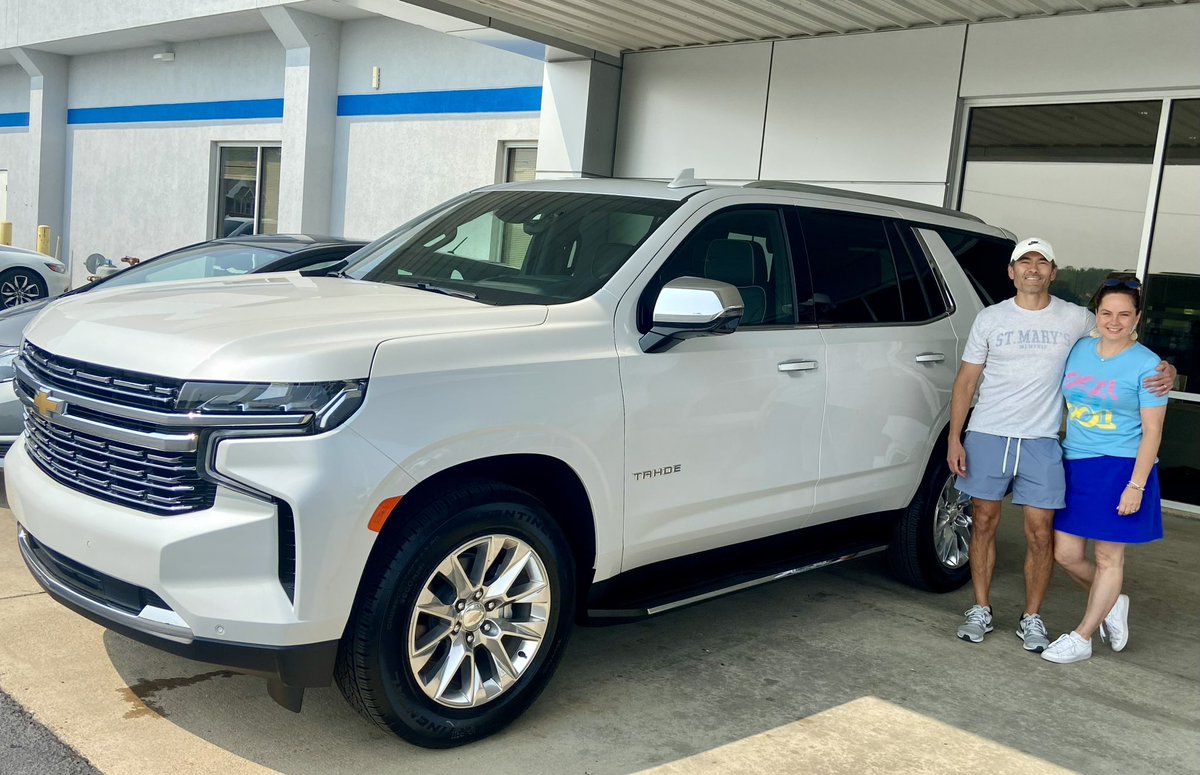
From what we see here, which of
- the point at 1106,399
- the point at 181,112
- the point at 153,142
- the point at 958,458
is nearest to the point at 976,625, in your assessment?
the point at 958,458

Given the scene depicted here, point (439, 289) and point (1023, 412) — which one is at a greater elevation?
point (439, 289)

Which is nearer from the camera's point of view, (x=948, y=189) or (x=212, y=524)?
(x=212, y=524)

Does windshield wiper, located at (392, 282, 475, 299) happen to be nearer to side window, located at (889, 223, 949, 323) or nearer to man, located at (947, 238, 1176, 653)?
side window, located at (889, 223, 949, 323)

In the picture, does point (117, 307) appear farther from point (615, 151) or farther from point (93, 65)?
point (93, 65)

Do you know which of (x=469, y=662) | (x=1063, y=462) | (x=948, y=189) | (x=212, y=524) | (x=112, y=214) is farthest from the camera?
(x=112, y=214)

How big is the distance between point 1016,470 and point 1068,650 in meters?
0.84

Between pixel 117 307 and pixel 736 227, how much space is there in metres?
2.35

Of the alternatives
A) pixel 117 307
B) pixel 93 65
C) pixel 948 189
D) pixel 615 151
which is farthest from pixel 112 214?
pixel 117 307

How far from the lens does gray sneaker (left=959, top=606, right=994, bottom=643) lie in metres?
5.01

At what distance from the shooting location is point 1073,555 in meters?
4.98

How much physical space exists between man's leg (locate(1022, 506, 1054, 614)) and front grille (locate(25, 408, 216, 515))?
12.2 ft

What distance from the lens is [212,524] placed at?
296 cm

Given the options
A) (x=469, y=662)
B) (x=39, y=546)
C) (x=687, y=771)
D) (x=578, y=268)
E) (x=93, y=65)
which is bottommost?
(x=687, y=771)

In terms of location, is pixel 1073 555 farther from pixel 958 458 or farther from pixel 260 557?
pixel 260 557
